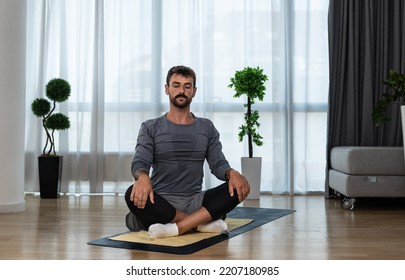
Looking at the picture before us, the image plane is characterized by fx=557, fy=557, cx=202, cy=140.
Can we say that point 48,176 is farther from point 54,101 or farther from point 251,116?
point 251,116

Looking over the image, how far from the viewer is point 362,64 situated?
522 cm

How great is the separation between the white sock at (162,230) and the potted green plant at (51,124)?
2.45 meters

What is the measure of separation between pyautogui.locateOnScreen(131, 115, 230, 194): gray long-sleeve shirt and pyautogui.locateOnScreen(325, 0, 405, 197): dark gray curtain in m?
2.36

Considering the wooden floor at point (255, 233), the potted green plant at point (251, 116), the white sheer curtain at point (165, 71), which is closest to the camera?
the wooden floor at point (255, 233)

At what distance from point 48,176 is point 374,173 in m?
2.79

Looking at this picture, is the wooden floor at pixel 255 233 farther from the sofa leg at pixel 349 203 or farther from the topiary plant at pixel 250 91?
the topiary plant at pixel 250 91

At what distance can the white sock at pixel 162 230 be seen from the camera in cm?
278

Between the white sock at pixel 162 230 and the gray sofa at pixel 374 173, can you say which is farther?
the gray sofa at pixel 374 173

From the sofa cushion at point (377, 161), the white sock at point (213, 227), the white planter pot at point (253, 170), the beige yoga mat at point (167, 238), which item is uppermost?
the sofa cushion at point (377, 161)

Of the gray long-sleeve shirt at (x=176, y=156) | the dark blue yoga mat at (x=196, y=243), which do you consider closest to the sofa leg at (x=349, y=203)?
the dark blue yoga mat at (x=196, y=243)

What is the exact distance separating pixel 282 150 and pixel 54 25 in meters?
2.52

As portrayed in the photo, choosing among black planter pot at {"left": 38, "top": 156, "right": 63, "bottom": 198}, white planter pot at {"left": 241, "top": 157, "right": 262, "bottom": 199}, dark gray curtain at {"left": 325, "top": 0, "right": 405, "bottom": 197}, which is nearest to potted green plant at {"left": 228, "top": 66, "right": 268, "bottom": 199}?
white planter pot at {"left": 241, "top": 157, "right": 262, "bottom": 199}

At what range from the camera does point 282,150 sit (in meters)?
5.35
